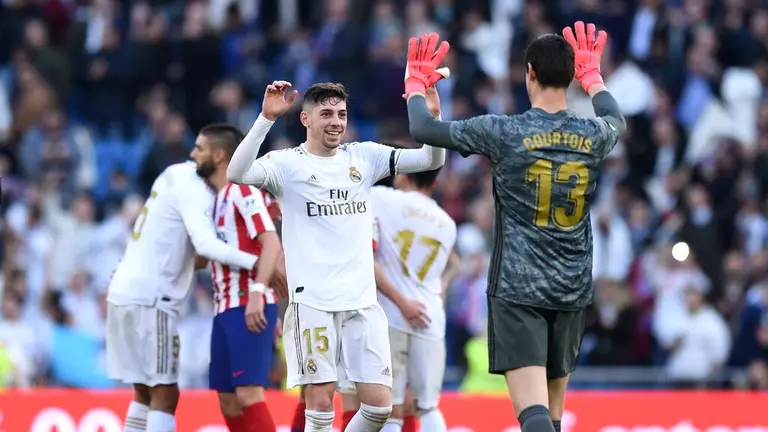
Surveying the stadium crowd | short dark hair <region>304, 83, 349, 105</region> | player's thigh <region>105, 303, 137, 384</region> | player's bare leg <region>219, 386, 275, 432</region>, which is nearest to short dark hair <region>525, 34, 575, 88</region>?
short dark hair <region>304, 83, 349, 105</region>

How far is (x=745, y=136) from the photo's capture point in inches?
789

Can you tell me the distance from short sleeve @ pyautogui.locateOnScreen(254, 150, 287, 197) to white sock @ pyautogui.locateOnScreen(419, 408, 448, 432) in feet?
7.73

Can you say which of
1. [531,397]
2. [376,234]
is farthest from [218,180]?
[531,397]

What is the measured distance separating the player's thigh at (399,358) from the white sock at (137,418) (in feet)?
5.68

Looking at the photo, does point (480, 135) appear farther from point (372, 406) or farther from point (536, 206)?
point (372, 406)

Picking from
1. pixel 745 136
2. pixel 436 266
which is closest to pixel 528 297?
pixel 436 266

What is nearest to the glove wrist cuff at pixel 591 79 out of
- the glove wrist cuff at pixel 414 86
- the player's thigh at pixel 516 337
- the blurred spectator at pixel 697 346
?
the glove wrist cuff at pixel 414 86

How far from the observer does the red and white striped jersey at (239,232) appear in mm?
10516

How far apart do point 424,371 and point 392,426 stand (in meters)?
0.46

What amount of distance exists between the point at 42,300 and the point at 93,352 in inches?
34.6

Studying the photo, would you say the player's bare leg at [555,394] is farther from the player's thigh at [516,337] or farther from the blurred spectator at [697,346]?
the blurred spectator at [697,346]

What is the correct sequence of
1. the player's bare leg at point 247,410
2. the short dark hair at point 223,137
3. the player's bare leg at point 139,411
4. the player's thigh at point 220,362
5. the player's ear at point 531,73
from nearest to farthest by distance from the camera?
the player's ear at point 531,73
the player's bare leg at point 247,410
the player's thigh at point 220,362
the short dark hair at point 223,137
the player's bare leg at point 139,411

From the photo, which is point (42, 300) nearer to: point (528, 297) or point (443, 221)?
point (443, 221)

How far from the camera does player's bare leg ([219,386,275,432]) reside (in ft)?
33.9
